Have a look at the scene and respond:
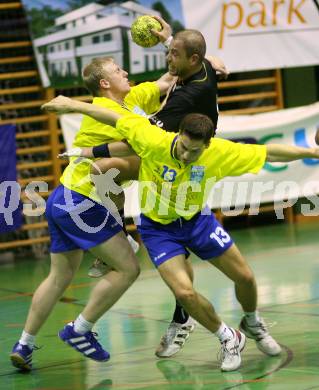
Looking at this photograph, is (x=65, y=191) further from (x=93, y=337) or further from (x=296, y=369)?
(x=296, y=369)

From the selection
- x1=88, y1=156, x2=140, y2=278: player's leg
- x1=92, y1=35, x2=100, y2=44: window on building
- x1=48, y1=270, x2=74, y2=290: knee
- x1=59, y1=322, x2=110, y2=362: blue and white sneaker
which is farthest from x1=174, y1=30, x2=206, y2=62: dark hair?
x1=92, y1=35, x2=100, y2=44: window on building

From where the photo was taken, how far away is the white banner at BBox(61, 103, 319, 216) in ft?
44.6

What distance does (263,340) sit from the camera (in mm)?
6469

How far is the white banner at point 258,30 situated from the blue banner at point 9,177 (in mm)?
2958

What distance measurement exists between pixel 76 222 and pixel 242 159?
47.9 inches

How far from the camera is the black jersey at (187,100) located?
6449mm

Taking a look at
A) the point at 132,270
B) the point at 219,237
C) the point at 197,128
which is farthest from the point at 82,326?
the point at 197,128

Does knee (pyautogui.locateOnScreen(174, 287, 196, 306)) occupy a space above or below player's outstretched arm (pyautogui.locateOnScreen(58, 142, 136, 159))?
below

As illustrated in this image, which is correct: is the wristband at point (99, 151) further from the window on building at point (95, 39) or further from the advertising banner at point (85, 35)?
the window on building at point (95, 39)

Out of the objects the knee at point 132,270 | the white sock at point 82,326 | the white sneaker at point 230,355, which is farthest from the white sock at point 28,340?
the white sneaker at point 230,355

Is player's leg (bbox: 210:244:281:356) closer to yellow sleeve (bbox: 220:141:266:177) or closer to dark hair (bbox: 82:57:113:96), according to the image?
yellow sleeve (bbox: 220:141:266:177)

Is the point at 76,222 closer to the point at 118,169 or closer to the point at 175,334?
the point at 118,169

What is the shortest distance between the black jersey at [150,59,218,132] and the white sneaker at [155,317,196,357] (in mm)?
1438

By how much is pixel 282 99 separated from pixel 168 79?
8418 mm
